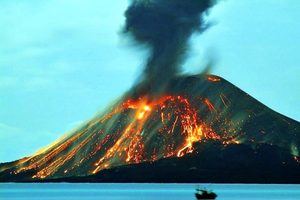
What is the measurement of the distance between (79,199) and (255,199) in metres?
30.4

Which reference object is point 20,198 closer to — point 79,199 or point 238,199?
point 79,199

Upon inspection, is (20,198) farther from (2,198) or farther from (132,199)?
(132,199)

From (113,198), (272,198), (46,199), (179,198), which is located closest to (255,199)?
(272,198)

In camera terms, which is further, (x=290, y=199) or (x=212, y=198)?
(x=290, y=199)

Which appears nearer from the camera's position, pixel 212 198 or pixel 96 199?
pixel 212 198

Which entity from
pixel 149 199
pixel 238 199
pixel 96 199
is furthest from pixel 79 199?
pixel 238 199

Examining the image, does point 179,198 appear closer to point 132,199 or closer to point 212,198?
point 132,199

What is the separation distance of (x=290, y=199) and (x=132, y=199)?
26737mm

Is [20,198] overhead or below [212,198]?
overhead

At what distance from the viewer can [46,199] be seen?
510 ft

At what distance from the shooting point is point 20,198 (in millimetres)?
156500

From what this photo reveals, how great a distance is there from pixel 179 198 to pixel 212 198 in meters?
22.9

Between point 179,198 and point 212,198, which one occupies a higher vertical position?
point 179,198

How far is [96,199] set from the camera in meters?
152
